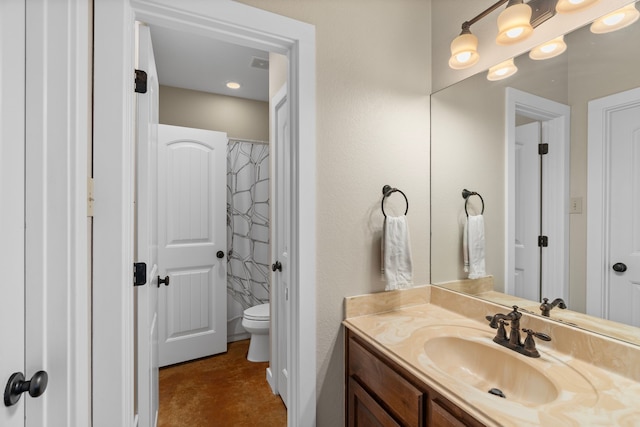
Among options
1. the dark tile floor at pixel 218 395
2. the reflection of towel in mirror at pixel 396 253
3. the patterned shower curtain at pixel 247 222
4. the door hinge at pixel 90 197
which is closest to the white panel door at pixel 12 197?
the door hinge at pixel 90 197

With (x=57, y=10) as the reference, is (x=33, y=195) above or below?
below

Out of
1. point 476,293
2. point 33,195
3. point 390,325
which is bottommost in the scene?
point 390,325

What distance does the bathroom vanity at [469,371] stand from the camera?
2.44 ft

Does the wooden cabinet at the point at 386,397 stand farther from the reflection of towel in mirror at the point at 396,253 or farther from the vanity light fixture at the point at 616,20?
the vanity light fixture at the point at 616,20

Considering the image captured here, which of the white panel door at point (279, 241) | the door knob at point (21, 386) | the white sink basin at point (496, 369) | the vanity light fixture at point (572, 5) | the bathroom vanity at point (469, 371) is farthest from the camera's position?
the white panel door at point (279, 241)

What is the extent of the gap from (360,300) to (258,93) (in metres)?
2.46

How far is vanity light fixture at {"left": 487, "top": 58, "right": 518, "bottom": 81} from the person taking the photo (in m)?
1.23

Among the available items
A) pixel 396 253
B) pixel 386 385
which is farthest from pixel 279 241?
pixel 386 385

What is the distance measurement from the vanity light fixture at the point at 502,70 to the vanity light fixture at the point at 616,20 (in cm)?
27

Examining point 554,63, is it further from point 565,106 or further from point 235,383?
point 235,383

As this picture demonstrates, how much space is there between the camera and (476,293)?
138cm

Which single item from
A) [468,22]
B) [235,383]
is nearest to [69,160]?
[468,22]

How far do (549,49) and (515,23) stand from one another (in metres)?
0.16

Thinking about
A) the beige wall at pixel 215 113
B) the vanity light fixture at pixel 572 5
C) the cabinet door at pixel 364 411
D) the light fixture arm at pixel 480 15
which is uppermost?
the beige wall at pixel 215 113
